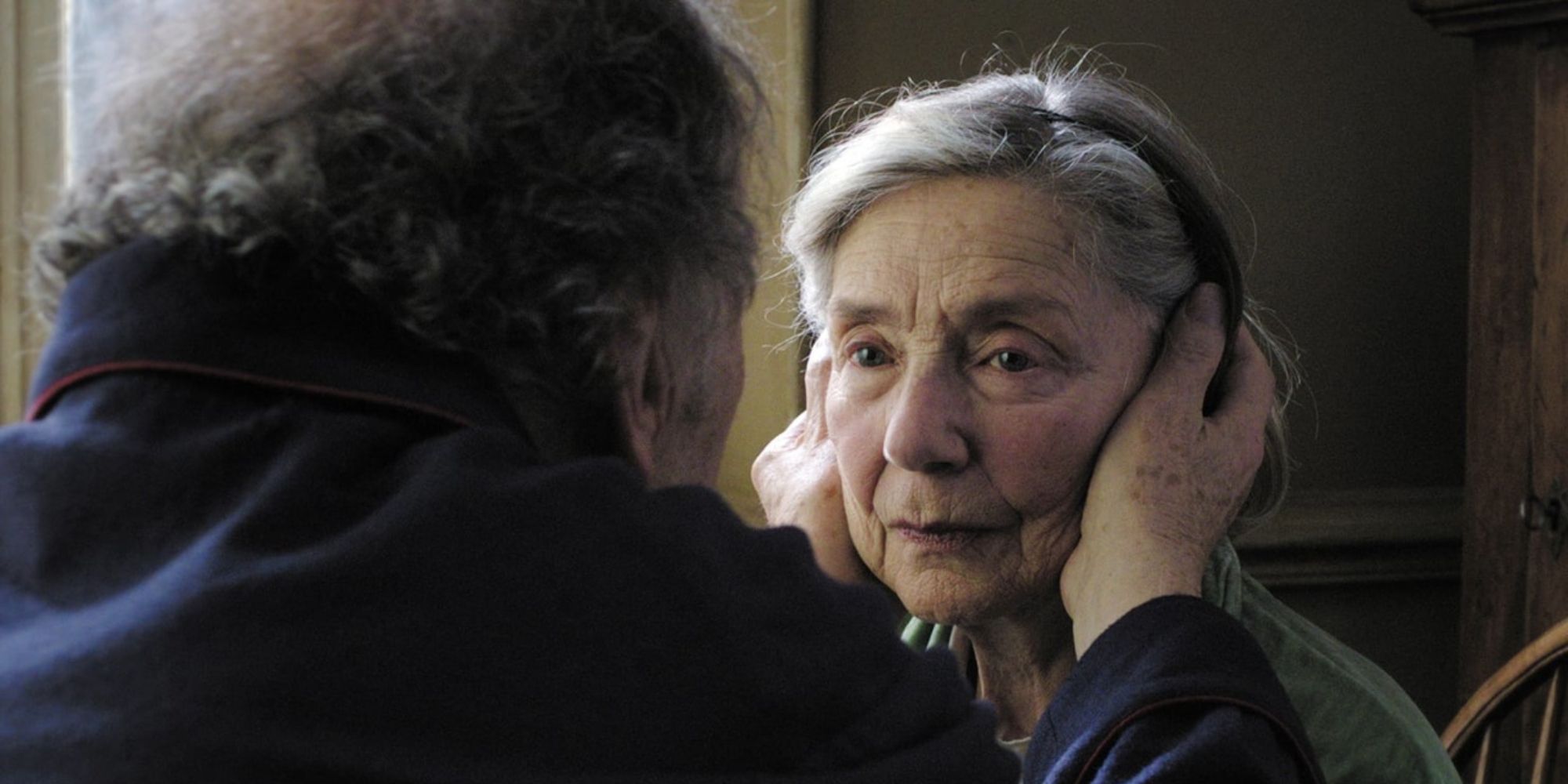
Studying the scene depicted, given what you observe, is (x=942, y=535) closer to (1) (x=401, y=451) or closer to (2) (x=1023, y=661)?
(2) (x=1023, y=661)

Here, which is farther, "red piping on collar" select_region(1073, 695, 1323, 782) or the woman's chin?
the woman's chin

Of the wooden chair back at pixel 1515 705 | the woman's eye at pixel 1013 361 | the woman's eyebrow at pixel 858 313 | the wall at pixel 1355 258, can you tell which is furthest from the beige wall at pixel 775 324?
the wooden chair back at pixel 1515 705

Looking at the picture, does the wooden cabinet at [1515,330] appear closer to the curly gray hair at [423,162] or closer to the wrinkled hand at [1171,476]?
the wrinkled hand at [1171,476]

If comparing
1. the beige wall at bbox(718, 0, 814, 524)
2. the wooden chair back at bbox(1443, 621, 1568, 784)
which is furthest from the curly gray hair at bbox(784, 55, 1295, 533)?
the beige wall at bbox(718, 0, 814, 524)

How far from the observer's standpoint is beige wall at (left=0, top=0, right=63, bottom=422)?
182cm

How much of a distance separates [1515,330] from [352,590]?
2205 millimetres

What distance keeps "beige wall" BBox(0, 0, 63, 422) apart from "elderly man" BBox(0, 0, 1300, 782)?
1.16 metres

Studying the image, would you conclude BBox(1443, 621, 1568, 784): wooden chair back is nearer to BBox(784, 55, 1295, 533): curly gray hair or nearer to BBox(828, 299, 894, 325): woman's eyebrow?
BBox(784, 55, 1295, 533): curly gray hair

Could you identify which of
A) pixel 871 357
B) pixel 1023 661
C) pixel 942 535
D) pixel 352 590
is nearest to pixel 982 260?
pixel 871 357

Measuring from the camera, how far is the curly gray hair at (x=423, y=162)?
694 mm

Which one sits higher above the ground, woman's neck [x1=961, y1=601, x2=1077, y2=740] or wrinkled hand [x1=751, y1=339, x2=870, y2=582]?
wrinkled hand [x1=751, y1=339, x2=870, y2=582]

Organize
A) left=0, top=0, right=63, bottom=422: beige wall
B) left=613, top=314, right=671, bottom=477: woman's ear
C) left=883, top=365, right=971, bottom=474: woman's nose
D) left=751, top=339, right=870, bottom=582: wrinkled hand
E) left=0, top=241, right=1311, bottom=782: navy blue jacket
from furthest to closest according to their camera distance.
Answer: left=0, top=0, right=63, bottom=422: beige wall, left=751, top=339, right=870, bottom=582: wrinkled hand, left=883, top=365, right=971, bottom=474: woman's nose, left=613, top=314, right=671, bottom=477: woman's ear, left=0, top=241, right=1311, bottom=782: navy blue jacket

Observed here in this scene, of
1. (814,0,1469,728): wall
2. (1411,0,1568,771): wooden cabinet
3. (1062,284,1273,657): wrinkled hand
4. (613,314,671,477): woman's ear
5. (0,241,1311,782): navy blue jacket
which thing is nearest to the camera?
(0,241,1311,782): navy blue jacket

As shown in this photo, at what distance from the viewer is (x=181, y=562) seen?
0.62 m
